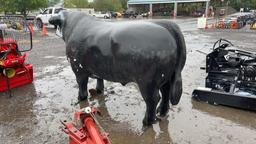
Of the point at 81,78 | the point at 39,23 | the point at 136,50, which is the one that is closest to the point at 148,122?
the point at 136,50

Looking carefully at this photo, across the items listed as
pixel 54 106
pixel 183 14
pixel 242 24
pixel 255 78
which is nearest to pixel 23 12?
pixel 242 24

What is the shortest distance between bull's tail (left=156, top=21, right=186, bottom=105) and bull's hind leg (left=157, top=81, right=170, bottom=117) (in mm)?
258

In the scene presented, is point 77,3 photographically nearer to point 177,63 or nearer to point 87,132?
point 177,63

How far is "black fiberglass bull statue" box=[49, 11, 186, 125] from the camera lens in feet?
11.2

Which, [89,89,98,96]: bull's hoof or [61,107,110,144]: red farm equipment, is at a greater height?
[61,107,110,144]: red farm equipment

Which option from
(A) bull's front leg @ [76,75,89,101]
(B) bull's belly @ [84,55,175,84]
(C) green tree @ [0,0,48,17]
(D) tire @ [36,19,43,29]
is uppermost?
(C) green tree @ [0,0,48,17]

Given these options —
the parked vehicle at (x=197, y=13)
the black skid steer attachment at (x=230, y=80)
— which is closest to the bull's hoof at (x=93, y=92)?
the black skid steer attachment at (x=230, y=80)

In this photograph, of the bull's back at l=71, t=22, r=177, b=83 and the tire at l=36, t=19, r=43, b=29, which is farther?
the tire at l=36, t=19, r=43, b=29

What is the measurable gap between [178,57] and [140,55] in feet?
2.10

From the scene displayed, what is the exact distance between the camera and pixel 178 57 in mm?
3715

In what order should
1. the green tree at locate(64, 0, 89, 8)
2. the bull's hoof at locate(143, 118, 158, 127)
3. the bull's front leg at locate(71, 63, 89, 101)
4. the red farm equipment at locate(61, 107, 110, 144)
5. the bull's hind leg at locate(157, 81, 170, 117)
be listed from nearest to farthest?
the red farm equipment at locate(61, 107, 110, 144) → the bull's hoof at locate(143, 118, 158, 127) → the bull's hind leg at locate(157, 81, 170, 117) → the bull's front leg at locate(71, 63, 89, 101) → the green tree at locate(64, 0, 89, 8)

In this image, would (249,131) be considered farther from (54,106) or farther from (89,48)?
(54,106)

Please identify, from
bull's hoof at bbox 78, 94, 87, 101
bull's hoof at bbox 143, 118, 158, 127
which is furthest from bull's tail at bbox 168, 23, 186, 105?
bull's hoof at bbox 78, 94, 87, 101

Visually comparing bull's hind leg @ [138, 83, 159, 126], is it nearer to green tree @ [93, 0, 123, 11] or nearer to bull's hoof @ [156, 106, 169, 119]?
bull's hoof @ [156, 106, 169, 119]
